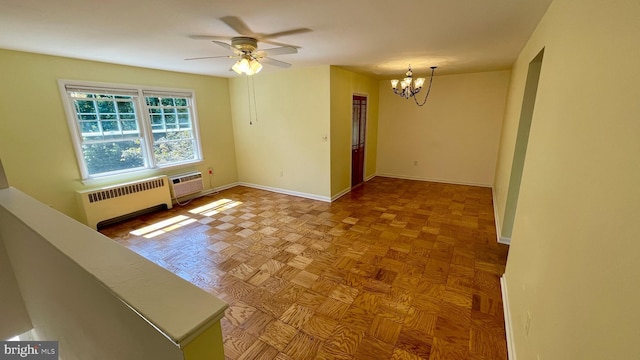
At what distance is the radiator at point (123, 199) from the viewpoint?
11.2 ft

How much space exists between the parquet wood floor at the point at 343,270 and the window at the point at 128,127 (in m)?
0.94

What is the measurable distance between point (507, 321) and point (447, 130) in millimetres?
4329

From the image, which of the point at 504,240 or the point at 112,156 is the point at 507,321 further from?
the point at 112,156

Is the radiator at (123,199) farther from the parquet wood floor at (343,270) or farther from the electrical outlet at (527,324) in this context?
the electrical outlet at (527,324)

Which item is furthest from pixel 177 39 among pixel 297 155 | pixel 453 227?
pixel 453 227

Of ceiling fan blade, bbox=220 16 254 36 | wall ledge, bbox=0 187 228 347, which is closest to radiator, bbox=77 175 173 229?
wall ledge, bbox=0 187 228 347

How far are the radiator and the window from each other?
29 cm

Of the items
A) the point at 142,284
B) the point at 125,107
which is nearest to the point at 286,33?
the point at 142,284

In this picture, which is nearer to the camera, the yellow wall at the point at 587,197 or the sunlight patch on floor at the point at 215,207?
the yellow wall at the point at 587,197

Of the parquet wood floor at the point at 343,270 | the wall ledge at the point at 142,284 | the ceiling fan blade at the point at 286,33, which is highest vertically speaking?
the ceiling fan blade at the point at 286,33

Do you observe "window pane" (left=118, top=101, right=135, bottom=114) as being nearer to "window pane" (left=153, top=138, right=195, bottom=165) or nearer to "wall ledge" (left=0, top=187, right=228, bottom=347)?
"window pane" (left=153, top=138, right=195, bottom=165)

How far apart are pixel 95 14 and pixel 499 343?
3688mm

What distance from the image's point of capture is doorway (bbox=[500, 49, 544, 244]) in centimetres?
236

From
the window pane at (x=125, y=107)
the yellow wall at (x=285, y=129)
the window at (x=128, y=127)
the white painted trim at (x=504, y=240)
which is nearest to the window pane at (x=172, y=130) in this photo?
the window at (x=128, y=127)
